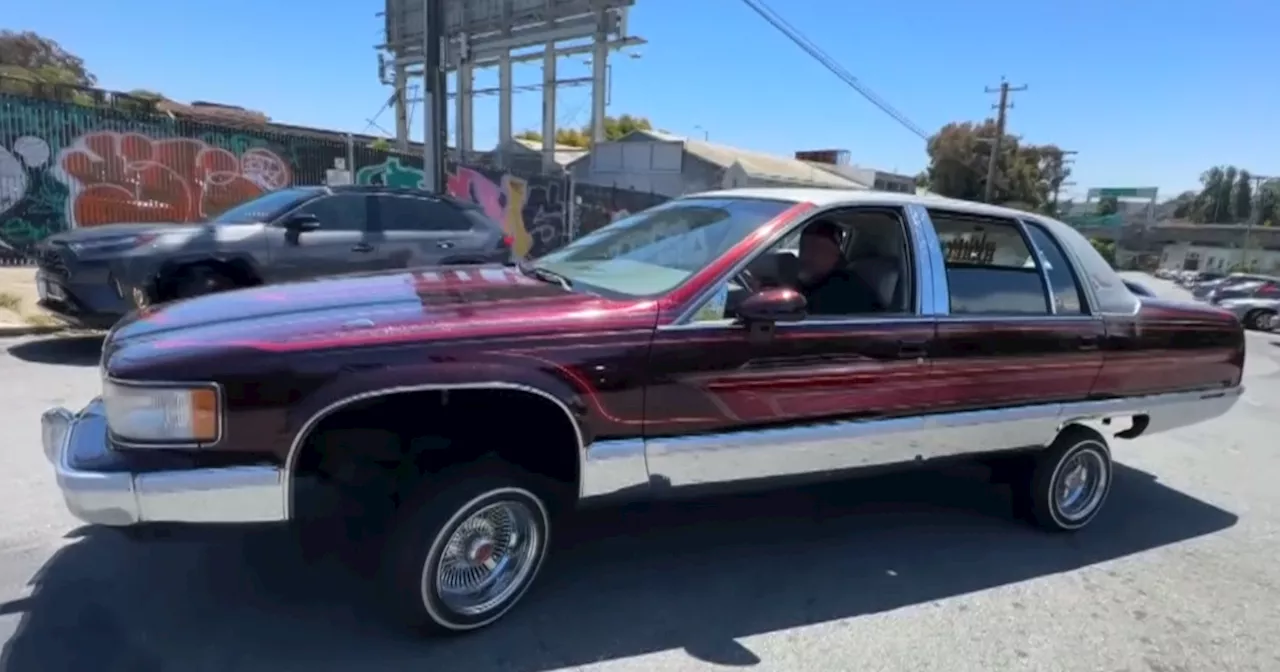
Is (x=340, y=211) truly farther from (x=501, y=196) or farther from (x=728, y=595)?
(x=501, y=196)

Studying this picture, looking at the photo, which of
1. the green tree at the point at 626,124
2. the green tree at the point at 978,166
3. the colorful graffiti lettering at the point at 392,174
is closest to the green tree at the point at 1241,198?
the green tree at the point at 978,166

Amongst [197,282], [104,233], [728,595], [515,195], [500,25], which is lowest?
[728,595]

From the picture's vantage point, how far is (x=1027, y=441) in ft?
13.5

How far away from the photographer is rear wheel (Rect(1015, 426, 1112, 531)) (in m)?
4.27

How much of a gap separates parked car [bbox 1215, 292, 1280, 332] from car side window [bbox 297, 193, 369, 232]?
2409cm

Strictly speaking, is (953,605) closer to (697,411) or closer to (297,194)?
(697,411)

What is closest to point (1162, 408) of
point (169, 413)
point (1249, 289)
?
point (169, 413)

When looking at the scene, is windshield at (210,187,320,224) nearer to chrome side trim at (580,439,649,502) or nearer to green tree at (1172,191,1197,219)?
chrome side trim at (580,439,649,502)

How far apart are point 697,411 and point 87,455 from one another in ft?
6.91

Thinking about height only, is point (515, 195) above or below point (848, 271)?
above

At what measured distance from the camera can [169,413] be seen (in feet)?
7.95

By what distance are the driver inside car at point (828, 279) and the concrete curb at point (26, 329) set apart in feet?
25.3

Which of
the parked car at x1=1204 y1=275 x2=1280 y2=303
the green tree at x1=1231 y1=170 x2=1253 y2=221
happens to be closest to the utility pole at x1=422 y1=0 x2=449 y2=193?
the parked car at x1=1204 y1=275 x2=1280 y2=303

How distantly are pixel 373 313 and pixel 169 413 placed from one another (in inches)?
27.8
